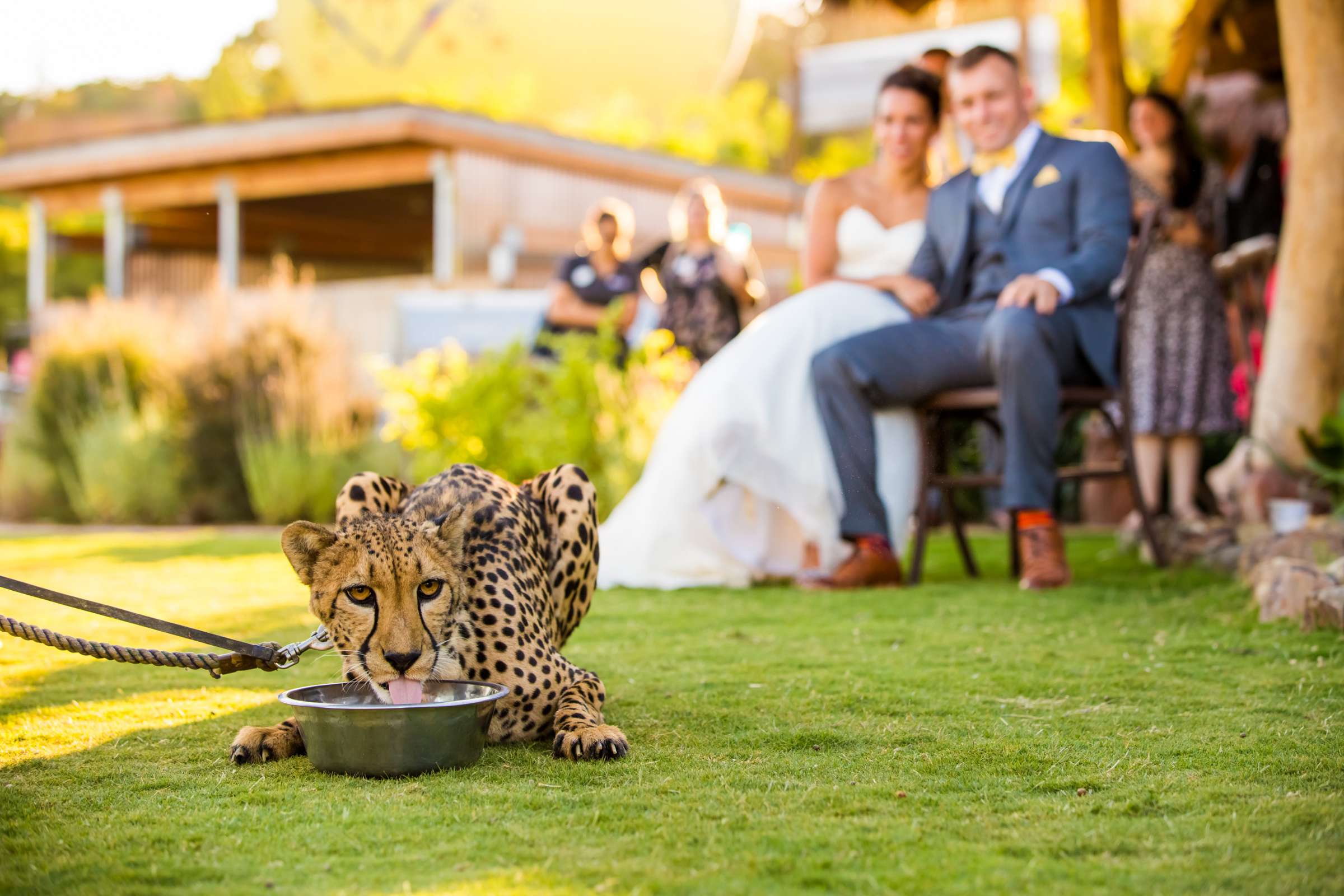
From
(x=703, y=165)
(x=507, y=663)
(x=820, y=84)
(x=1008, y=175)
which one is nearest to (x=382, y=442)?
(x=1008, y=175)

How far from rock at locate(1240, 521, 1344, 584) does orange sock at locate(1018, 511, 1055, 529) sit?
73 cm

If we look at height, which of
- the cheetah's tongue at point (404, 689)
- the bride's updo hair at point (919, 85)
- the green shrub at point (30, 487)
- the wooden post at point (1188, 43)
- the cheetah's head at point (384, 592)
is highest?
the wooden post at point (1188, 43)

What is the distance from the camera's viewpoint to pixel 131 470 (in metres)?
11.0

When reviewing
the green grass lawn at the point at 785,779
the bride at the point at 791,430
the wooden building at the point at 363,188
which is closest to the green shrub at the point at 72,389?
the wooden building at the point at 363,188

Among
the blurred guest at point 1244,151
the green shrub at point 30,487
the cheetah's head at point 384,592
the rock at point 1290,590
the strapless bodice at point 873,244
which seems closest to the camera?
the cheetah's head at point 384,592

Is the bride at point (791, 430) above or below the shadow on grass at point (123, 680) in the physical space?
above

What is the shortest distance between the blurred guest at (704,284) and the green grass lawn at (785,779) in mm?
4287

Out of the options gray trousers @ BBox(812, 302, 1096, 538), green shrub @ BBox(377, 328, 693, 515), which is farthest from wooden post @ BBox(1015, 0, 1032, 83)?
gray trousers @ BBox(812, 302, 1096, 538)

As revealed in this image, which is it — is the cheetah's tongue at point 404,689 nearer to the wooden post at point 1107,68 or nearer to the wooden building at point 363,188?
the wooden post at point 1107,68

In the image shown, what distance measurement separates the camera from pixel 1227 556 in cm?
568

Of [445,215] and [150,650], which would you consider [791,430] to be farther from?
[445,215]

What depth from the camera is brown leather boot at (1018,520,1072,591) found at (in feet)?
17.4

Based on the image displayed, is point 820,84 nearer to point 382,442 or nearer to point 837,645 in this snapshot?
point 382,442

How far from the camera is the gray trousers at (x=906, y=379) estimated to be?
5.32 metres
